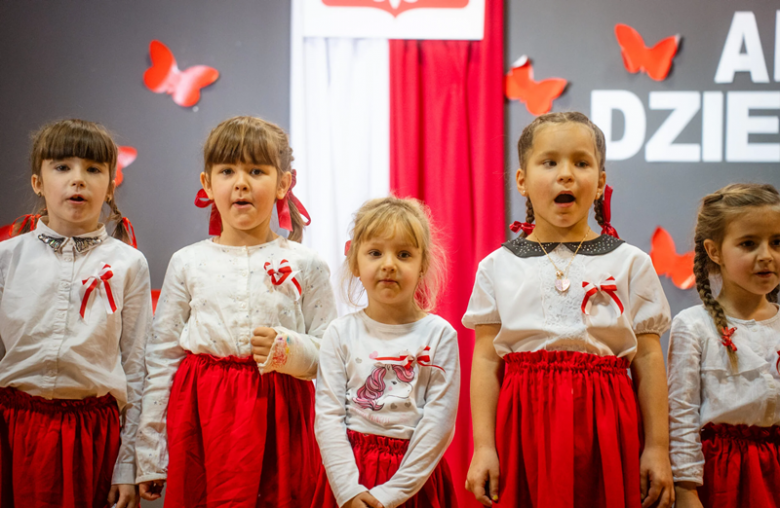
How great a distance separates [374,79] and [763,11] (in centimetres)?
176

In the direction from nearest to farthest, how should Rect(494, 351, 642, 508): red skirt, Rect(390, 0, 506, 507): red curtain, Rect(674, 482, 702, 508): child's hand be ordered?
Rect(494, 351, 642, 508): red skirt → Rect(674, 482, 702, 508): child's hand → Rect(390, 0, 506, 507): red curtain

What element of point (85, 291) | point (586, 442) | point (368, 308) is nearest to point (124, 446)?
point (85, 291)

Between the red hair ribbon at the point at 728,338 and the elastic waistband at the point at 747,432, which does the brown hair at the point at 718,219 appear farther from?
the elastic waistband at the point at 747,432

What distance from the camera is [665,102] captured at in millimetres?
2947

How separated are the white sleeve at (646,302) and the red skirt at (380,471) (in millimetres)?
620

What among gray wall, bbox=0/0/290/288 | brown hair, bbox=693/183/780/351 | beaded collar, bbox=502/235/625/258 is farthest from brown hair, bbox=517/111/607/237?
gray wall, bbox=0/0/290/288

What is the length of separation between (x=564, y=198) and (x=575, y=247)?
Answer: 5.1 inches

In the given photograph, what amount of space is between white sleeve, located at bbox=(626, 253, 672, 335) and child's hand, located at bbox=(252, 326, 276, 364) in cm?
89

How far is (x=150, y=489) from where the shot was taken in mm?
1778

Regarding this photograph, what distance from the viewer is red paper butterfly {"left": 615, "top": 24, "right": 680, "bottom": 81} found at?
116 inches

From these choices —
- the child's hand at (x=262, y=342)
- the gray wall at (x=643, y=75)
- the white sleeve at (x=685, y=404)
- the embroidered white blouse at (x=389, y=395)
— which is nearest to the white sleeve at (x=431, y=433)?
the embroidered white blouse at (x=389, y=395)

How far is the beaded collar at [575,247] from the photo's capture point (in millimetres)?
1647

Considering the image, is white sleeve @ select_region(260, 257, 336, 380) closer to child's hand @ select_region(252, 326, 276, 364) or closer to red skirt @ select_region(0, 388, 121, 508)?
child's hand @ select_region(252, 326, 276, 364)

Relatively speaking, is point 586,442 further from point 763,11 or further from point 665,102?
point 763,11
